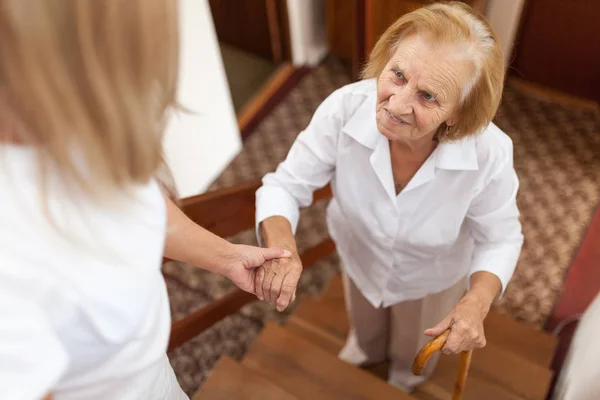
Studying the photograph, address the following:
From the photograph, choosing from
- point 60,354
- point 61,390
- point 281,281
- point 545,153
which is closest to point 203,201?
point 281,281

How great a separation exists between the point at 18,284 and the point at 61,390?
0.31 m

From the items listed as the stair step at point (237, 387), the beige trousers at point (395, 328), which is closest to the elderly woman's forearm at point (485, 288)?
the beige trousers at point (395, 328)

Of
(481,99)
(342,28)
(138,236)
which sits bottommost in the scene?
(342,28)

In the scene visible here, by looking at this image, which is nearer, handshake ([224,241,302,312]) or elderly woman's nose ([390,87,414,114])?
elderly woman's nose ([390,87,414,114])

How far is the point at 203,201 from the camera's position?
5.32ft

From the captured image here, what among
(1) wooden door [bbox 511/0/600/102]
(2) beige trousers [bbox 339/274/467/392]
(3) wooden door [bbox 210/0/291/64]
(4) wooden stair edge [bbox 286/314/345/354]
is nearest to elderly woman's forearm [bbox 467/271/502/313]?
(2) beige trousers [bbox 339/274/467/392]

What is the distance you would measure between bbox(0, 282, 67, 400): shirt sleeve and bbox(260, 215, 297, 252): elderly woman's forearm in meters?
0.76

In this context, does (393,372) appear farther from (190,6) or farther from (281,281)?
(190,6)

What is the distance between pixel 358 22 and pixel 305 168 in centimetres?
199

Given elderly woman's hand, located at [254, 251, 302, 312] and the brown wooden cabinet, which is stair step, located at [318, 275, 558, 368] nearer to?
elderly woman's hand, located at [254, 251, 302, 312]

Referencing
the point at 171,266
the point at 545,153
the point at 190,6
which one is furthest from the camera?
the point at 545,153

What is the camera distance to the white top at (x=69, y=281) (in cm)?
64

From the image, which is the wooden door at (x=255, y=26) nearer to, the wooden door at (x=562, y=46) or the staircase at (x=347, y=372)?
the wooden door at (x=562, y=46)

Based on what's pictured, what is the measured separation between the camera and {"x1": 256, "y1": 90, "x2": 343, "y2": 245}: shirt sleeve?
4.62 ft
